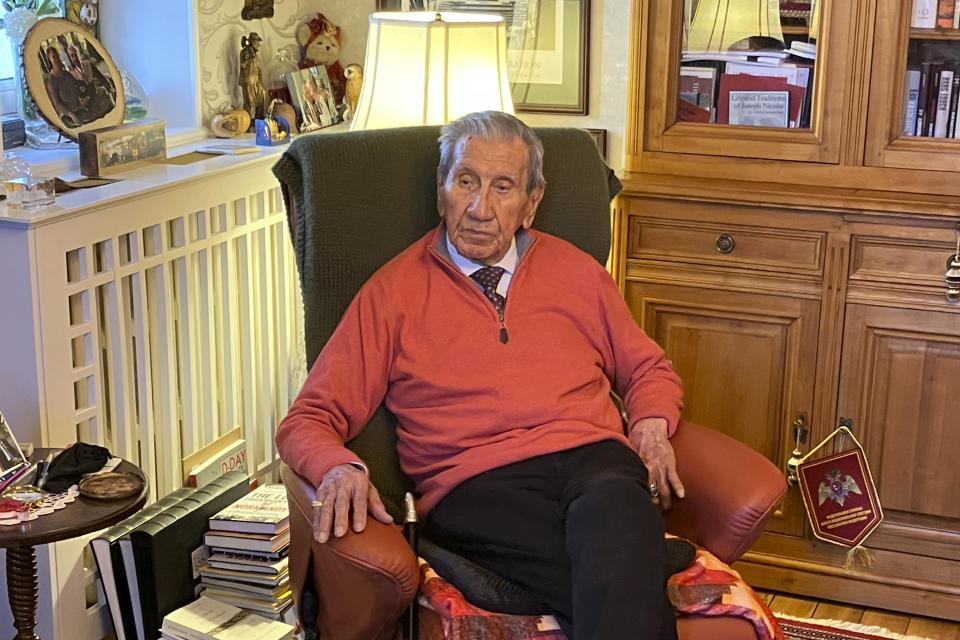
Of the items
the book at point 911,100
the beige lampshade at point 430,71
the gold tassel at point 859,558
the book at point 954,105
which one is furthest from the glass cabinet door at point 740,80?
the gold tassel at point 859,558

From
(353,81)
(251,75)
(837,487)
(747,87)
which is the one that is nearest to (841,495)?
(837,487)

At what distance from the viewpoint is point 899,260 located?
2.67 m

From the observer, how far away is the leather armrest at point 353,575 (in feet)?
5.65

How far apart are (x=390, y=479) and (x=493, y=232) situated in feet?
1.60

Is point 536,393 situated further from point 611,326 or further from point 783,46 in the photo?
point 783,46

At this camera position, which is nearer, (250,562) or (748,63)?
(250,562)

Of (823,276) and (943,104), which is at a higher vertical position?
(943,104)

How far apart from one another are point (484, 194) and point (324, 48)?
1280mm

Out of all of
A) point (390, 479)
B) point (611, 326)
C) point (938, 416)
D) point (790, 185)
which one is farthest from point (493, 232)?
point (938, 416)

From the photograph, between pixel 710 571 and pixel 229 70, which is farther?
pixel 229 70

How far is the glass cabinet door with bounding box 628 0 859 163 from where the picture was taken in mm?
2789

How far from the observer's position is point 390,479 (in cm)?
217

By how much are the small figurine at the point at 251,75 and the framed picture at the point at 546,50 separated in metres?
0.53

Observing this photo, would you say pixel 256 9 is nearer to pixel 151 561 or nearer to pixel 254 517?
pixel 254 517
